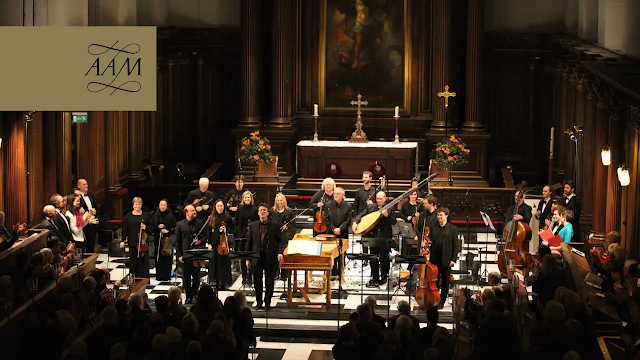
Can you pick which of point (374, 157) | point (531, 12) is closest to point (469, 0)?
point (531, 12)

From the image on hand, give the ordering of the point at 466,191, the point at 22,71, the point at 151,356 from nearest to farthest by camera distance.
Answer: the point at 151,356
the point at 22,71
the point at 466,191

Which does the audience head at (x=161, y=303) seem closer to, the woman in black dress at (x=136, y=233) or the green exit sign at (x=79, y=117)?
the woman in black dress at (x=136, y=233)

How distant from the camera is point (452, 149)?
25234 millimetres

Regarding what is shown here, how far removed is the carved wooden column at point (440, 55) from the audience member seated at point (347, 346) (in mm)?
13956

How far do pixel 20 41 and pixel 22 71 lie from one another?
1.70 ft

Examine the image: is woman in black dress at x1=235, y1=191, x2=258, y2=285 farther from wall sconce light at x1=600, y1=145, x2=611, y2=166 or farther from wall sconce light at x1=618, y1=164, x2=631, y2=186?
wall sconce light at x1=618, y1=164, x2=631, y2=186

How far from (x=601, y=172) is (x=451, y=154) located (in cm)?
474

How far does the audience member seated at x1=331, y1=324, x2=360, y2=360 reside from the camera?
512 inches

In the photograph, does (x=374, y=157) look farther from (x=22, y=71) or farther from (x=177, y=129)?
(x=22, y=71)

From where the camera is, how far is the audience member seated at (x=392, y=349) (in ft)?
40.6

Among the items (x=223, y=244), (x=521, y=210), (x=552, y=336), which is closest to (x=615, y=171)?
(x=521, y=210)

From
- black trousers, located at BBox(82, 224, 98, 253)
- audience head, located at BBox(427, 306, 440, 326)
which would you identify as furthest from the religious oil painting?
audience head, located at BBox(427, 306, 440, 326)

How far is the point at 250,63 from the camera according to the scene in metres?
27.3

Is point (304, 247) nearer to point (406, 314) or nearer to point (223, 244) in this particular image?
point (223, 244)
